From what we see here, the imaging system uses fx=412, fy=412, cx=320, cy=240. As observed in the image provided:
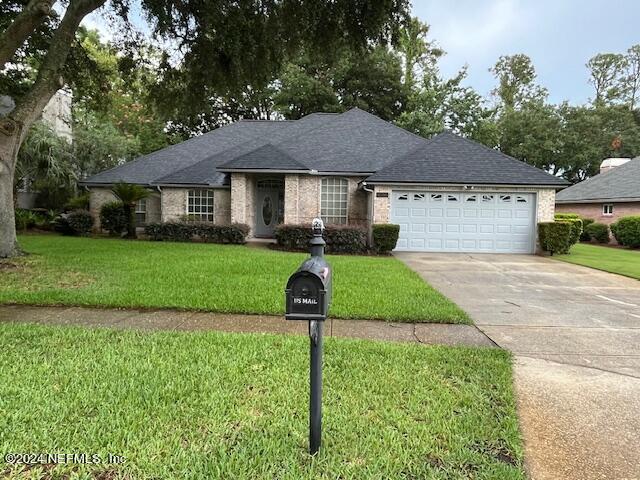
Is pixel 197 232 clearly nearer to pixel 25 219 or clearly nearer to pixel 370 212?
pixel 370 212

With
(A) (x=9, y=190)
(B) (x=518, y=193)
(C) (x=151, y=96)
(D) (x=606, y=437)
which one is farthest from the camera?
(B) (x=518, y=193)

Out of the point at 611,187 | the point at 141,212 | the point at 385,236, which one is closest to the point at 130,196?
the point at 141,212

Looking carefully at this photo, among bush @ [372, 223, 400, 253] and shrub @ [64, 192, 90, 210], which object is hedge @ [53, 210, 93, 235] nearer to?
shrub @ [64, 192, 90, 210]

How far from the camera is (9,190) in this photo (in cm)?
987

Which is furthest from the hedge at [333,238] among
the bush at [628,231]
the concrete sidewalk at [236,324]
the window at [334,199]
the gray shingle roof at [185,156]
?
the bush at [628,231]

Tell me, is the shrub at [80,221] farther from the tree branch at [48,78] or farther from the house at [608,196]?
the house at [608,196]

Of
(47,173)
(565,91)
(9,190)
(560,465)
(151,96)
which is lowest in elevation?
(560,465)

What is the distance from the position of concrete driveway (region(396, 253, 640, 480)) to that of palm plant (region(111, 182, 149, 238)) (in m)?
12.0

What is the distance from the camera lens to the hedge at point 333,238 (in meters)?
14.1

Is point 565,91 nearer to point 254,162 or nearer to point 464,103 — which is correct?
point 464,103

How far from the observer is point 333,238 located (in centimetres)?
1410

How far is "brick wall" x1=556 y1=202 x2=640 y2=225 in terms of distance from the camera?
21480mm

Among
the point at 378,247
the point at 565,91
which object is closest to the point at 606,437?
the point at 378,247

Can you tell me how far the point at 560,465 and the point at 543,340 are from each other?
9.22 ft
